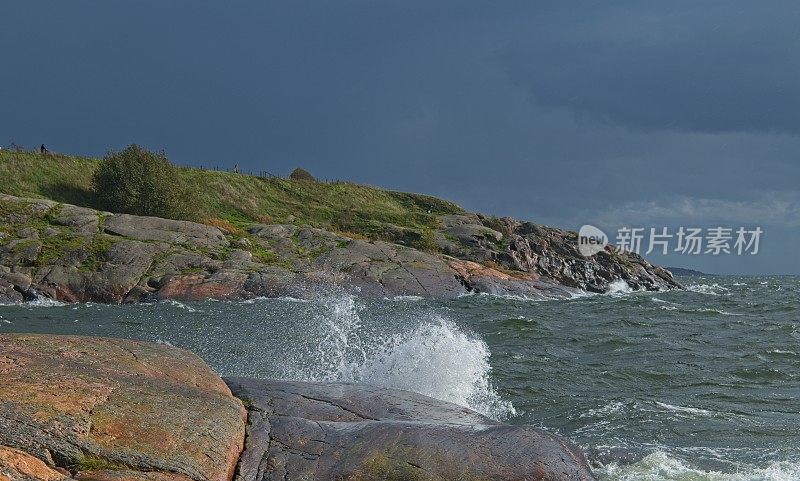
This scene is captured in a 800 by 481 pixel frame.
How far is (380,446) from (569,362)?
12.8 metres

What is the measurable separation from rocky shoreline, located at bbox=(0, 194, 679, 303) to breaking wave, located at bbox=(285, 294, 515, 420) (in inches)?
655

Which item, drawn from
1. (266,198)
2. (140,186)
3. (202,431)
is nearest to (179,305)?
(140,186)

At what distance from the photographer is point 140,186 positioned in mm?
51469

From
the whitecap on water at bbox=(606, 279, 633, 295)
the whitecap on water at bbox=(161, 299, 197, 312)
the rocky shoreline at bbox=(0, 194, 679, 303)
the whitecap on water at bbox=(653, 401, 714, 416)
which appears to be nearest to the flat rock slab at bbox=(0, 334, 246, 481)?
the whitecap on water at bbox=(653, 401, 714, 416)

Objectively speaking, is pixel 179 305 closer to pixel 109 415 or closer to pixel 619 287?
pixel 109 415

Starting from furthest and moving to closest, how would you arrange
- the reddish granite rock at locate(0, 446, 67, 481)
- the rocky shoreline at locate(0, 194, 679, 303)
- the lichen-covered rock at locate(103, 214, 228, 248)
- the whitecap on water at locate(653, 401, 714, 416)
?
the lichen-covered rock at locate(103, 214, 228, 248)
the rocky shoreline at locate(0, 194, 679, 303)
the whitecap on water at locate(653, 401, 714, 416)
the reddish granite rock at locate(0, 446, 67, 481)

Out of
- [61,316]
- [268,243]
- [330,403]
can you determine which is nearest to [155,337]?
[61,316]

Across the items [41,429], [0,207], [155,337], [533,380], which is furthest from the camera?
[0,207]

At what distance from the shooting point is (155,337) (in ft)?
73.4

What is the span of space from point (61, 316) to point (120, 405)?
71.8 feet

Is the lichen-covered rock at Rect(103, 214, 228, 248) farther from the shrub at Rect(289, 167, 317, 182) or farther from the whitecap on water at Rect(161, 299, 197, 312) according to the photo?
the shrub at Rect(289, 167, 317, 182)

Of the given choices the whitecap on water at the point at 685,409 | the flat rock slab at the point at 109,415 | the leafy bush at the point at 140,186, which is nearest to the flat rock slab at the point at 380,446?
the flat rock slab at the point at 109,415

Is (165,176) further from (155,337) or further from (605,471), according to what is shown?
(605,471)

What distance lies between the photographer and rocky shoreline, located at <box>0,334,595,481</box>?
6.93m
